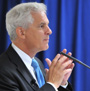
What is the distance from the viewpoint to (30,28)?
1.06 metres

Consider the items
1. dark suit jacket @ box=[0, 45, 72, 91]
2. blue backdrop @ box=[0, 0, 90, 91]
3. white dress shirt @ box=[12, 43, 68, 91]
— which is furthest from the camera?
blue backdrop @ box=[0, 0, 90, 91]

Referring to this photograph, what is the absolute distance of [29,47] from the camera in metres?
1.06

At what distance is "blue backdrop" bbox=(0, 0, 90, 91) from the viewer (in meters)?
1.79

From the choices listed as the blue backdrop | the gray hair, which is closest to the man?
the gray hair

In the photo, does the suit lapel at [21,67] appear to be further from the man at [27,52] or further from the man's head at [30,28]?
the man's head at [30,28]

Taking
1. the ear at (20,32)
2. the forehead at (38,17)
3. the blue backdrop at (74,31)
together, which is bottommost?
the blue backdrop at (74,31)

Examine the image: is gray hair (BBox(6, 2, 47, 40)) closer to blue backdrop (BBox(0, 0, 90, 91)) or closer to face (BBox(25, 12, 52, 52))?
face (BBox(25, 12, 52, 52))

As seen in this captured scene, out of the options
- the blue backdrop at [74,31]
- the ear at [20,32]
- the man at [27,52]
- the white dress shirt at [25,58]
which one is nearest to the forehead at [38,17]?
the man at [27,52]

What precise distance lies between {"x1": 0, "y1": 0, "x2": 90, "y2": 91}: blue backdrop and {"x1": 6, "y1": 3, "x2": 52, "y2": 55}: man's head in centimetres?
78

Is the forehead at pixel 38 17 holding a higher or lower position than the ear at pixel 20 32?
higher

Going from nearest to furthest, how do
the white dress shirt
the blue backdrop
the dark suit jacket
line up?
the dark suit jacket → the white dress shirt → the blue backdrop

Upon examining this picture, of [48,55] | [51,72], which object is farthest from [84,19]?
[51,72]

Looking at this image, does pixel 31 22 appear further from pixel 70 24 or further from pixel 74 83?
pixel 74 83

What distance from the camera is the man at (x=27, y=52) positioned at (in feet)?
2.92
